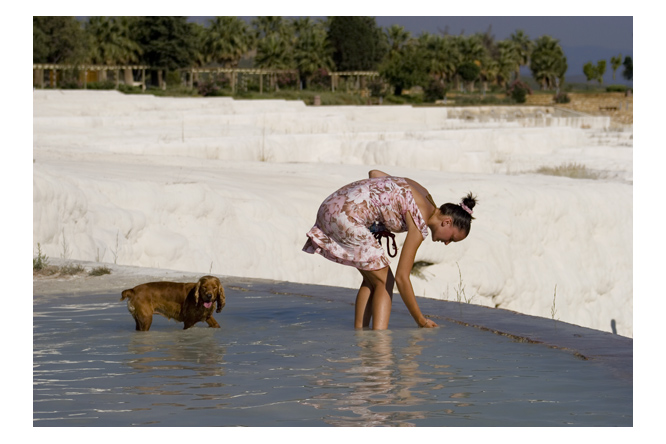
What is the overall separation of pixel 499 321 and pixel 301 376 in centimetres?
205

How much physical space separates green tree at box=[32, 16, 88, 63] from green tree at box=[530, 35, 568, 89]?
5413cm

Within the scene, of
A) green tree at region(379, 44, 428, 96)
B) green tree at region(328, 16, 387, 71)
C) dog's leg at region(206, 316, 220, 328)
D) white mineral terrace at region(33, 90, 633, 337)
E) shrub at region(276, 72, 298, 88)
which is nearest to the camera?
dog's leg at region(206, 316, 220, 328)

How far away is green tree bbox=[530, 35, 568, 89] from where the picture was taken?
3969 inches

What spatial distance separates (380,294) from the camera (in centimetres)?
620

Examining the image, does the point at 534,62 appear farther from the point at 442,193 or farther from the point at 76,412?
the point at 76,412

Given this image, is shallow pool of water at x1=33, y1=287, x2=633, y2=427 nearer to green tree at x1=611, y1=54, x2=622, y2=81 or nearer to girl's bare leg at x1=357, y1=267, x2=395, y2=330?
girl's bare leg at x1=357, y1=267, x2=395, y2=330

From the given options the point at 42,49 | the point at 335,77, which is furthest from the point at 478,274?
the point at 335,77

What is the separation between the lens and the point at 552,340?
19.6ft

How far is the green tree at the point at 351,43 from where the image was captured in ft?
269

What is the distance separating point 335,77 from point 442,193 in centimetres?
6150

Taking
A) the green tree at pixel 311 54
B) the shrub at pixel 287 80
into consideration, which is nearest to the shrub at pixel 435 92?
the green tree at pixel 311 54

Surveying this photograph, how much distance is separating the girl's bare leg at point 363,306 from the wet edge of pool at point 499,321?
0.56 m

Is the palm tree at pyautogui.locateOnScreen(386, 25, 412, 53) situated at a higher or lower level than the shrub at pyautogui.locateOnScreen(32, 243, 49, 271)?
higher

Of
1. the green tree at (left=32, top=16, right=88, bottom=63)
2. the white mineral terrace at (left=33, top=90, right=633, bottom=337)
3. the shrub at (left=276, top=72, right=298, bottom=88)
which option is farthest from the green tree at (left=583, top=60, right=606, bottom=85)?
the white mineral terrace at (left=33, top=90, right=633, bottom=337)
